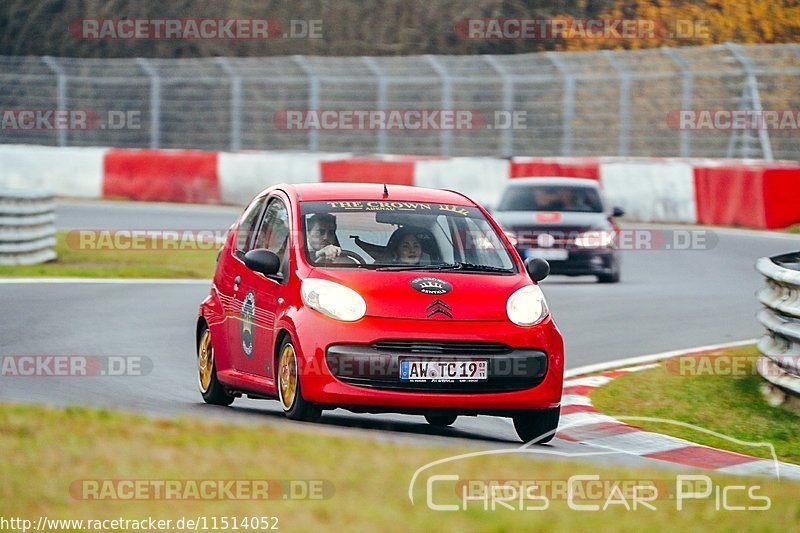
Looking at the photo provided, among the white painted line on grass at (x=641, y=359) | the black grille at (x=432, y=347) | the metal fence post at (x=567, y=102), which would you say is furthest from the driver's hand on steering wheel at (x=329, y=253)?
the metal fence post at (x=567, y=102)

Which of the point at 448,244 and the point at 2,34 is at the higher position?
the point at 448,244

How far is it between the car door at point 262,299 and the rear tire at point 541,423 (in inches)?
57.3

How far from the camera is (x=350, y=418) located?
31.9ft

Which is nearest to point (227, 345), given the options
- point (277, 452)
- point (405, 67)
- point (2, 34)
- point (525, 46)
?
point (277, 452)

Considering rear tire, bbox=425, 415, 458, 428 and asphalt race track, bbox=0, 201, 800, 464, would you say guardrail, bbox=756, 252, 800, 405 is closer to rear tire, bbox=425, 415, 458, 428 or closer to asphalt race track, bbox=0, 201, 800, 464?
asphalt race track, bbox=0, 201, 800, 464

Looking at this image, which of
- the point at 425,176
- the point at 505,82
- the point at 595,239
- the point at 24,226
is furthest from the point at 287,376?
the point at 505,82

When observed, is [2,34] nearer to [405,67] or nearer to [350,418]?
[405,67]

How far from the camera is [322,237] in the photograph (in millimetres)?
9523

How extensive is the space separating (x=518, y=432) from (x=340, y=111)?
84.1ft

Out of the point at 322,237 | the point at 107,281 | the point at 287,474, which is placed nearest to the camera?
the point at 287,474

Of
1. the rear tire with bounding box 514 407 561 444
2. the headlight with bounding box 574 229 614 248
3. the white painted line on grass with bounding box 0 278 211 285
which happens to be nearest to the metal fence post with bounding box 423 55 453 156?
the headlight with bounding box 574 229 614 248

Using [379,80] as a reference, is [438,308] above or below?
above

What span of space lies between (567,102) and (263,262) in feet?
72.3

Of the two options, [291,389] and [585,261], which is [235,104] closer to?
[585,261]
